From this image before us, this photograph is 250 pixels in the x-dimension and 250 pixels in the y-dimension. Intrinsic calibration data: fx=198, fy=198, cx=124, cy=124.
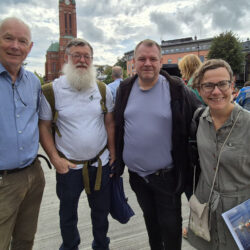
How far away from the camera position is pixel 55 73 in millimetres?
70625

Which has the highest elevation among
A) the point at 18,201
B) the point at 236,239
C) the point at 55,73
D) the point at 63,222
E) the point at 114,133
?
the point at 55,73

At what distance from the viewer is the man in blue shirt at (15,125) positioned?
1556mm

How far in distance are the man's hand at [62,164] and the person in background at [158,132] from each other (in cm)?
56

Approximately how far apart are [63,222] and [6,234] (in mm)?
632

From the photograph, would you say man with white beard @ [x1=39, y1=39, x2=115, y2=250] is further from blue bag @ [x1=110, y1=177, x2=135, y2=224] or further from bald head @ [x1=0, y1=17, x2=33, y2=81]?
bald head @ [x1=0, y1=17, x2=33, y2=81]

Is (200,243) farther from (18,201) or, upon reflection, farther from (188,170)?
(18,201)

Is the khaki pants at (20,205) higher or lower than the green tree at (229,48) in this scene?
lower

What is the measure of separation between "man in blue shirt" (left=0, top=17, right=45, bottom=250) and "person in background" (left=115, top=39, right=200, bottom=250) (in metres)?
0.86

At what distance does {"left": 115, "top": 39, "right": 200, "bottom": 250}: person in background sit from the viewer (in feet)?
6.00

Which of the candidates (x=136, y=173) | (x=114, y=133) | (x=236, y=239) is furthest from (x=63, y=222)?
(x=236, y=239)

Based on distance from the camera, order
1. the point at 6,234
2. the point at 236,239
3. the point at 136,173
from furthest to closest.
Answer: the point at 136,173
the point at 6,234
the point at 236,239

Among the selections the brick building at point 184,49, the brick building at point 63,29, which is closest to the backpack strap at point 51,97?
the brick building at point 184,49

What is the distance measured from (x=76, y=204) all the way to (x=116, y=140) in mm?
823

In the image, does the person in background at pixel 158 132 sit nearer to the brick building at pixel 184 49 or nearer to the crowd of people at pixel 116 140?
the crowd of people at pixel 116 140
